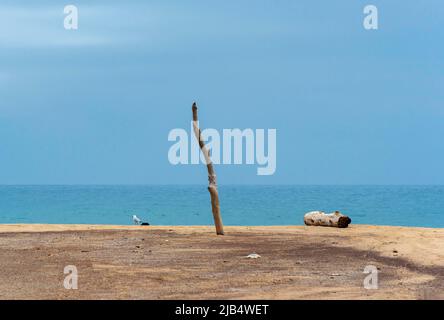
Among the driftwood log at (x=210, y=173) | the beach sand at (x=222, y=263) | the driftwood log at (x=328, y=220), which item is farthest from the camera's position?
the driftwood log at (x=328, y=220)

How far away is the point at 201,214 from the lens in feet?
268

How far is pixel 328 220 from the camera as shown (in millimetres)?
28953

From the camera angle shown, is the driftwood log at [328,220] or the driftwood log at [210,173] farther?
the driftwood log at [328,220]

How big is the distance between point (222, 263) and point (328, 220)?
1144 cm

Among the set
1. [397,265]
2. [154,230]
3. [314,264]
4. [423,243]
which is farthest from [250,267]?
[154,230]

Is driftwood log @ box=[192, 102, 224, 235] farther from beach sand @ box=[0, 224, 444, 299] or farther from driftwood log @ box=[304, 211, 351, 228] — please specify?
driftwood log @ box=[304, 211, 351, 228]

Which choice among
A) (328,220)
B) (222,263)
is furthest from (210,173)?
(222,263)

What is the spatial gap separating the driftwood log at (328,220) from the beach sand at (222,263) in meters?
0.57

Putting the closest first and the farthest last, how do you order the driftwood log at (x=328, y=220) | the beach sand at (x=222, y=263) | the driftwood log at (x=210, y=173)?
the beach sand at (x=222, y=263) < the driftwood log at (x=210, y=173) < the driftwood log at (x=328, y=220)

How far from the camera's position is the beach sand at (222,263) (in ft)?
46.0

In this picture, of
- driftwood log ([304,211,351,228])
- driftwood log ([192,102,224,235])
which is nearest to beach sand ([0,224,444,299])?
driftwood log ([304,211,351,228])

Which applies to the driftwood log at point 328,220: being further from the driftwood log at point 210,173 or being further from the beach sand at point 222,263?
the driftwood log at point 210,173

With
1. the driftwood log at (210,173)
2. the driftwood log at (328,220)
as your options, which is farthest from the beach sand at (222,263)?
the driftwood log at (210,173)

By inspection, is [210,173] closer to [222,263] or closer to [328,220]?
[328,220]
